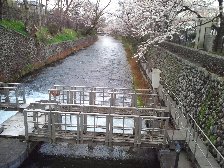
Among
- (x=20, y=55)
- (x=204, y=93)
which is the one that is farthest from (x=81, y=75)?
(x=204, y=93)

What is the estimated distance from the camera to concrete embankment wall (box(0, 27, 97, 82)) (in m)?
23.2

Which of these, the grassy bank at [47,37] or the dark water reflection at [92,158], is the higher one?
the grassy bank at [47,37]

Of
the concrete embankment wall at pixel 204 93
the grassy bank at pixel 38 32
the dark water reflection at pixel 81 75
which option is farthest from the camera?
the grassy bank at pixel 38 32

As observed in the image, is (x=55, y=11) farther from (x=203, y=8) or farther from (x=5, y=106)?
(x=5, y=106)

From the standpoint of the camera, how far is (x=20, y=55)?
88.2ft

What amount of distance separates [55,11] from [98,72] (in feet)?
94.2

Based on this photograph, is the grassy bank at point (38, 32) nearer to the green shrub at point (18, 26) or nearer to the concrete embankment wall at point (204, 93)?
the green shrub at point (18, 26)

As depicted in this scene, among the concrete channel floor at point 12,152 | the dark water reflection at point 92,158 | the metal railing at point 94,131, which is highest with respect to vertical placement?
the metal railing at point 94,131

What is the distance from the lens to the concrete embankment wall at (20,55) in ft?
76.1

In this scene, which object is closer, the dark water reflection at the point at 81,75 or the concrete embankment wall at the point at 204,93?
the concrete embankment wall at the point at 204,93

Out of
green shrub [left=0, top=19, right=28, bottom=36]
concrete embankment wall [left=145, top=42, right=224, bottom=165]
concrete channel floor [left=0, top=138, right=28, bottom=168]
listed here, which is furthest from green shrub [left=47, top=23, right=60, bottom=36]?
concrete channel floor [left=0, top=138, right=28, bottom=168]

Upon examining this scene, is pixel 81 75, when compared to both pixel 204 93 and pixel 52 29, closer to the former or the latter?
pixel 52 29

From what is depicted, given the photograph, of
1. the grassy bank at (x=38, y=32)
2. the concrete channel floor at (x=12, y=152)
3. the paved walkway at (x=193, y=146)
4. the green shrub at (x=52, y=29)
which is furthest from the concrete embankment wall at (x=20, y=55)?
the paved walkway at (x=193, y=146)

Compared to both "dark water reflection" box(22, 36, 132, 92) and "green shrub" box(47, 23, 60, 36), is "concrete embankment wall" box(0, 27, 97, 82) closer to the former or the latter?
"dark water reflection" box(22, 36, 132, 92)
